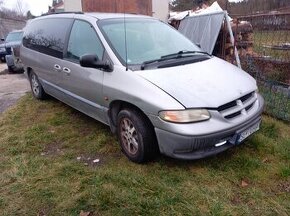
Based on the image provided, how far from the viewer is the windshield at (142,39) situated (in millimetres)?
3945

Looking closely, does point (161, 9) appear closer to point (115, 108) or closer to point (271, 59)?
point (271, 59)

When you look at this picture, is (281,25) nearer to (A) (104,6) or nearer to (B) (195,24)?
(B) (195,24)

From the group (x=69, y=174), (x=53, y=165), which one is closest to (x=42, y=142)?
(x=53, y=165)

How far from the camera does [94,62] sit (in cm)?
377

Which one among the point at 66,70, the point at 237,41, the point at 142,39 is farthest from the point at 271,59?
the point at 66,70

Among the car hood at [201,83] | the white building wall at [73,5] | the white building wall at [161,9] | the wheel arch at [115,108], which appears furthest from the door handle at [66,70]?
the white building wall at [161,9]

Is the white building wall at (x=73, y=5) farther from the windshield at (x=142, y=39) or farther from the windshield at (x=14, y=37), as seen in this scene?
the windshield at (x=142, y=39)

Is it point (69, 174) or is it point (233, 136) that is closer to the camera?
point (233, 136)

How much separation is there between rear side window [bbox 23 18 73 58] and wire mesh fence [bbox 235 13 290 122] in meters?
3.46

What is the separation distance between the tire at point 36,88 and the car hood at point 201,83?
3461 mm

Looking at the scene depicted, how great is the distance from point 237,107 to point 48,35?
3633 millimetres

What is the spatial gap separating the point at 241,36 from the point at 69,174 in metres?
5.40

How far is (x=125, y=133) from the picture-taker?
3779mm

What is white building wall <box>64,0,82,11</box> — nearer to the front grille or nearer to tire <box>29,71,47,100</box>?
tire <box>29,71,47,100</box>
